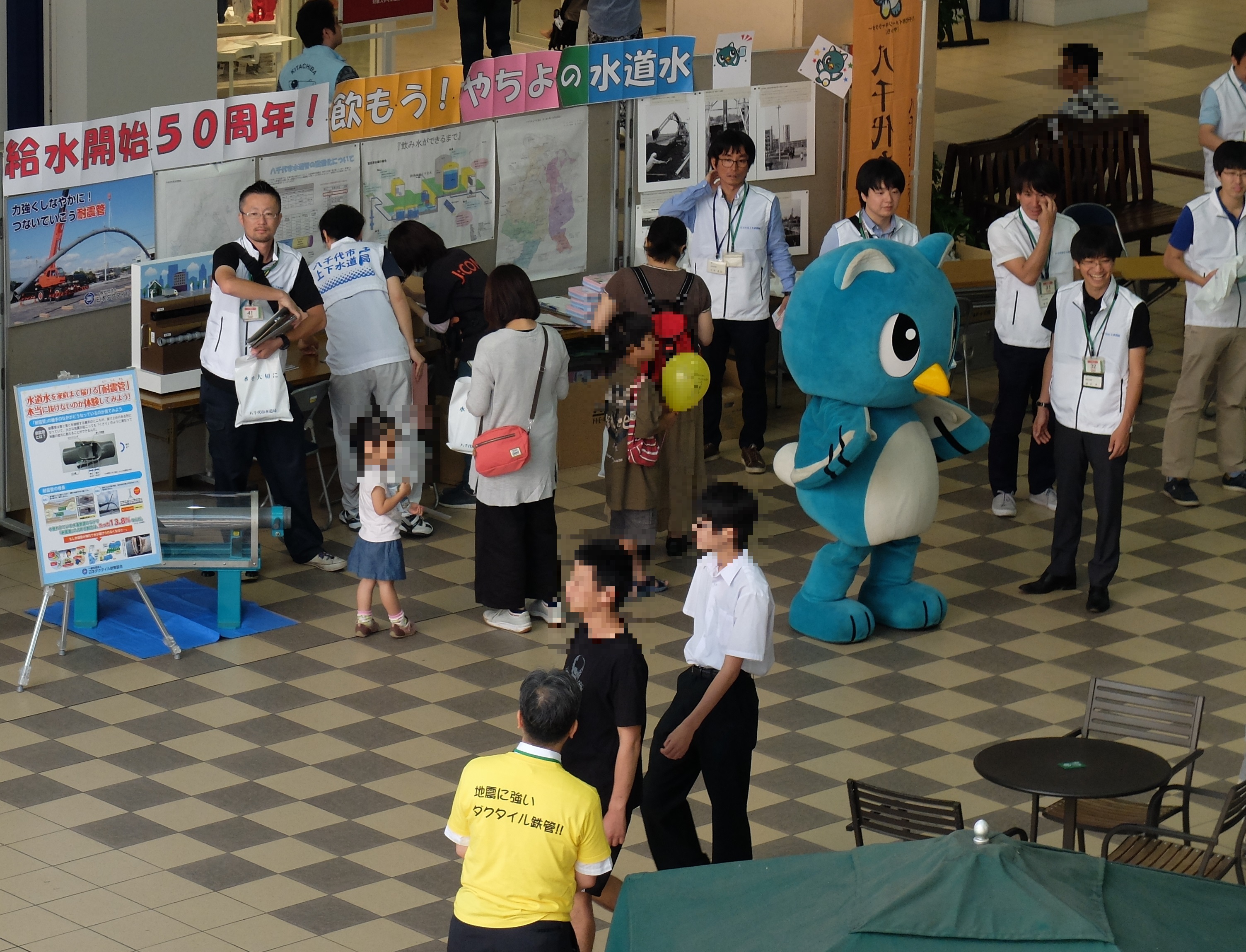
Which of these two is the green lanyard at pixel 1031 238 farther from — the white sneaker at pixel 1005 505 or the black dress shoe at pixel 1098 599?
the black dress shoe at pixel 1098 599

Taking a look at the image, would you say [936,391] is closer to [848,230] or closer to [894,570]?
[894,570]

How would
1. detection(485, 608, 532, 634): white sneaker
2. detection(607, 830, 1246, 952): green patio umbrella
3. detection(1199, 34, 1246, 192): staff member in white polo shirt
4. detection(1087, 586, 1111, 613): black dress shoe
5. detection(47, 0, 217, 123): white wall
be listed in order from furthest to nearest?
1. detection(1199, 34, 1246, 192): staff member in white polo shirt
2. detection(47, 0, 217, 123): white wall
3. detection(1087, 586, 1111, 613): black dress shoe
4. detection(485, 608, 532, 634): white sneaker
5. detection(607, 830, 1246, 952): green patio umbrella

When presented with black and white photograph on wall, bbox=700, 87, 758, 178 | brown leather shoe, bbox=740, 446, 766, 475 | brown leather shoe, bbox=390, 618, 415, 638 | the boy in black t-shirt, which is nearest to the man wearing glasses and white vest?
brown leather shoe, bbox=740, 446, 766, 475

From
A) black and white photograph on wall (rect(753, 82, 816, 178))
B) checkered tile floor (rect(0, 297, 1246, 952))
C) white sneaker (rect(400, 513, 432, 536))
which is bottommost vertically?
checkered tile floor (rect(0, 297, 1246, 952))

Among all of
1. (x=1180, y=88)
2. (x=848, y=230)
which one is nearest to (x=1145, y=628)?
(x=848, y=230)

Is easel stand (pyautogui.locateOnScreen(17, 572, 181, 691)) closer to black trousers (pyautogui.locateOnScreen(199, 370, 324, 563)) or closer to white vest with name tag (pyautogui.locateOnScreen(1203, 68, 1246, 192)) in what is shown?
black trousers (pyautogui.locateOnScreen(199, 370, 324, 563))

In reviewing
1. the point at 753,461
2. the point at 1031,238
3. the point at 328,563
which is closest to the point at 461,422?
the point at 328,563

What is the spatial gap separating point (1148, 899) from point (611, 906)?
2213 millimetres

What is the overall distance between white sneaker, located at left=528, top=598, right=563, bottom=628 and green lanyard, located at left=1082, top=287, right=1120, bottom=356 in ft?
8.96

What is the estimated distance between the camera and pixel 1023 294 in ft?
34.5

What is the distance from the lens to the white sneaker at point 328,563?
394 inches

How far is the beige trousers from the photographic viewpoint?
10.9 m

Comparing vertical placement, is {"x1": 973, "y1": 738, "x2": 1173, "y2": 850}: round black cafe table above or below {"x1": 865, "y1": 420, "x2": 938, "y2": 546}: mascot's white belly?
below

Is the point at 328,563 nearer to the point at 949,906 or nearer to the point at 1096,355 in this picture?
the point at 1096,355
